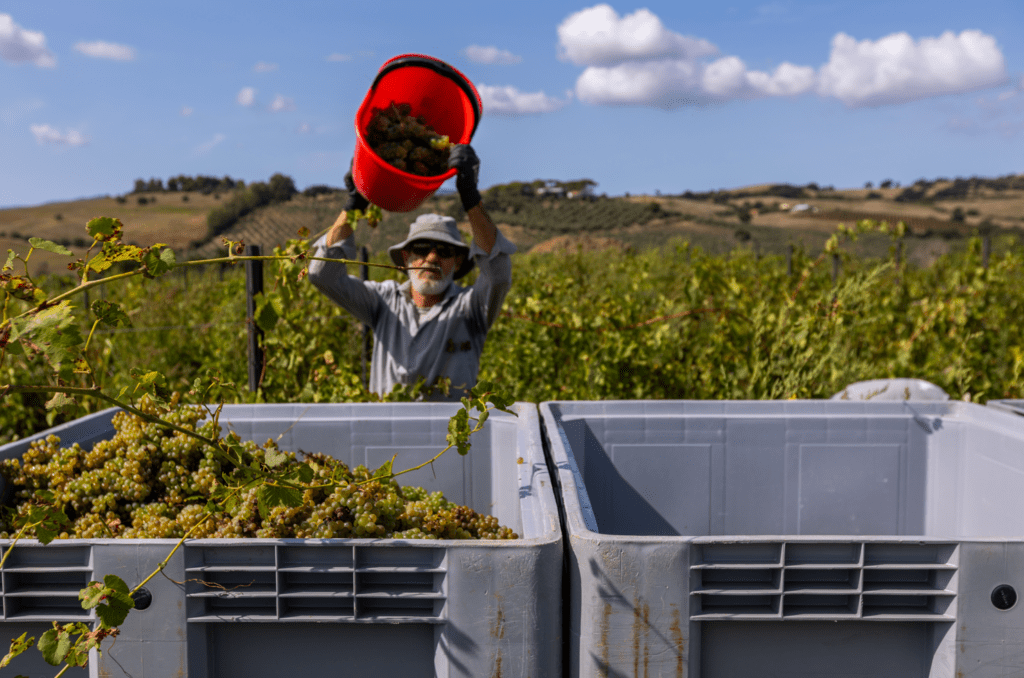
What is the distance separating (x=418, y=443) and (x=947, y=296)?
210 inches

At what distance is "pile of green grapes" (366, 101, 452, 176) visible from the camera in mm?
2260

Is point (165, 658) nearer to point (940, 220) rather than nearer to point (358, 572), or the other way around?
point (358, 572)

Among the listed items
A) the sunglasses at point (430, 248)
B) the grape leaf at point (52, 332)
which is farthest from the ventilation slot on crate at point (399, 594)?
the sunglasses at point (430, 248)

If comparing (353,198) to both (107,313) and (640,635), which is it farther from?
(640,635)

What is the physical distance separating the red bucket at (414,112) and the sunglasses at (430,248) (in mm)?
266

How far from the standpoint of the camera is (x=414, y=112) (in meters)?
2.63

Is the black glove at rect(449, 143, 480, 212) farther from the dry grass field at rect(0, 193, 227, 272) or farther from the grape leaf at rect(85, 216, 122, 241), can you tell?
the dry grass field at rect(0, 193, 227, 272)

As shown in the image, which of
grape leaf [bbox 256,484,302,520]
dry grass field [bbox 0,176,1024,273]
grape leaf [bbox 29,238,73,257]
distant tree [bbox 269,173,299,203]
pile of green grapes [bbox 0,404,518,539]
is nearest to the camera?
grape leaf [bbox 29,238,73,257]

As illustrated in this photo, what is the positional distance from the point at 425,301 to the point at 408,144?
65 centimetres

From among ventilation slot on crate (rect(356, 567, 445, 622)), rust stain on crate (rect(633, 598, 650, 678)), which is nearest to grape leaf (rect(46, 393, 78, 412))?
ventilation slot on crate (rect(356, 567, 445, 622))

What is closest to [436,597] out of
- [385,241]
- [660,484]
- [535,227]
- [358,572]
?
[358,572]

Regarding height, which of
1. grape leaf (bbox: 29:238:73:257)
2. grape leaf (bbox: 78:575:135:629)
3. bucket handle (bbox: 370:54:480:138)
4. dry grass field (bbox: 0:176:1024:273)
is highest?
dry grass field (bbox: 0:176:1024:273)

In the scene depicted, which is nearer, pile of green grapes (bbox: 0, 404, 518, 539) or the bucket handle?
pile of green grapes (bbox: 0, 404, 518, 539)

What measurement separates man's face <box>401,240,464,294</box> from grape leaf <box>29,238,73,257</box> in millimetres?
1615
